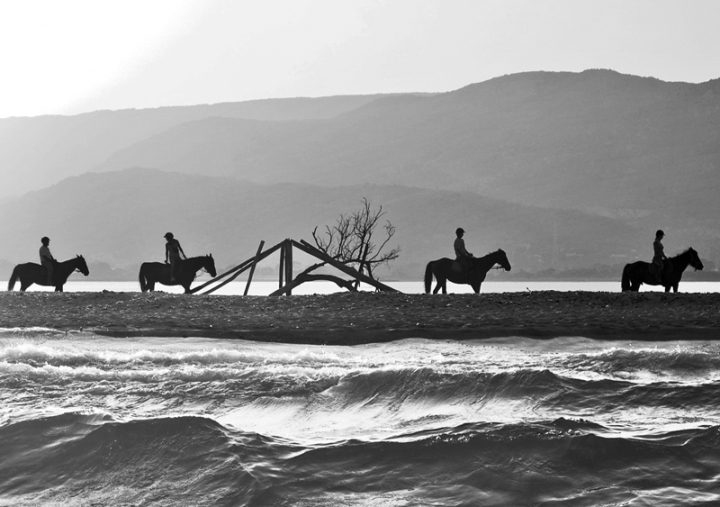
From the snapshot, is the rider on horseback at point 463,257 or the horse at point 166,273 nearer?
the rider on horseback at point 463,257

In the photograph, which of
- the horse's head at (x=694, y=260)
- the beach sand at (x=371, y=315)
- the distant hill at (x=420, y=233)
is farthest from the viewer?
the distant hill at (x=420, y=233)

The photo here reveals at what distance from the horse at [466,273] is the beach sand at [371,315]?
149 inches

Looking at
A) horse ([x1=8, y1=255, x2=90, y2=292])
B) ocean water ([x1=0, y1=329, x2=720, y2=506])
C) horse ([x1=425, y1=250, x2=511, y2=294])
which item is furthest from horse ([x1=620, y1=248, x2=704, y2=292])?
horse ([x1=8, y1=255, x2=90, y2=292])

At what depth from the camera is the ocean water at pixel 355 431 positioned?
714cm

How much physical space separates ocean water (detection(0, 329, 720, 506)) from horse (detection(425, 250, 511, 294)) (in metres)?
15.6

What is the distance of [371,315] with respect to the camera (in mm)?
20953

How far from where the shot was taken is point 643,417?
953cm

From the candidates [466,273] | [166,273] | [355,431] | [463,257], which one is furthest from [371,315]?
[355,431]

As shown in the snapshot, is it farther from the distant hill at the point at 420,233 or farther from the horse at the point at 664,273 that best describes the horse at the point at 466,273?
the distant hill at the point at 420,233

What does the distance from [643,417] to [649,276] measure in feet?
71.0

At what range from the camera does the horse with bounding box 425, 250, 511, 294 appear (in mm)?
29406

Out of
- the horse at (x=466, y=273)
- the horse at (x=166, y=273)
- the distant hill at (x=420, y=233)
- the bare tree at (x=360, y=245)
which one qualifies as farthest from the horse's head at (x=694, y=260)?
the distant hill at (x=420, y=233)

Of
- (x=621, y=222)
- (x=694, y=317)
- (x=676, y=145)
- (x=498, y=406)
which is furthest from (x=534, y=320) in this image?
(x=676, y=145)

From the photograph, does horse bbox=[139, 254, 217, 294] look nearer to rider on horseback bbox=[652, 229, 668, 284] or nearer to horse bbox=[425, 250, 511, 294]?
horse bbox=[425, 250, 511, 294]
